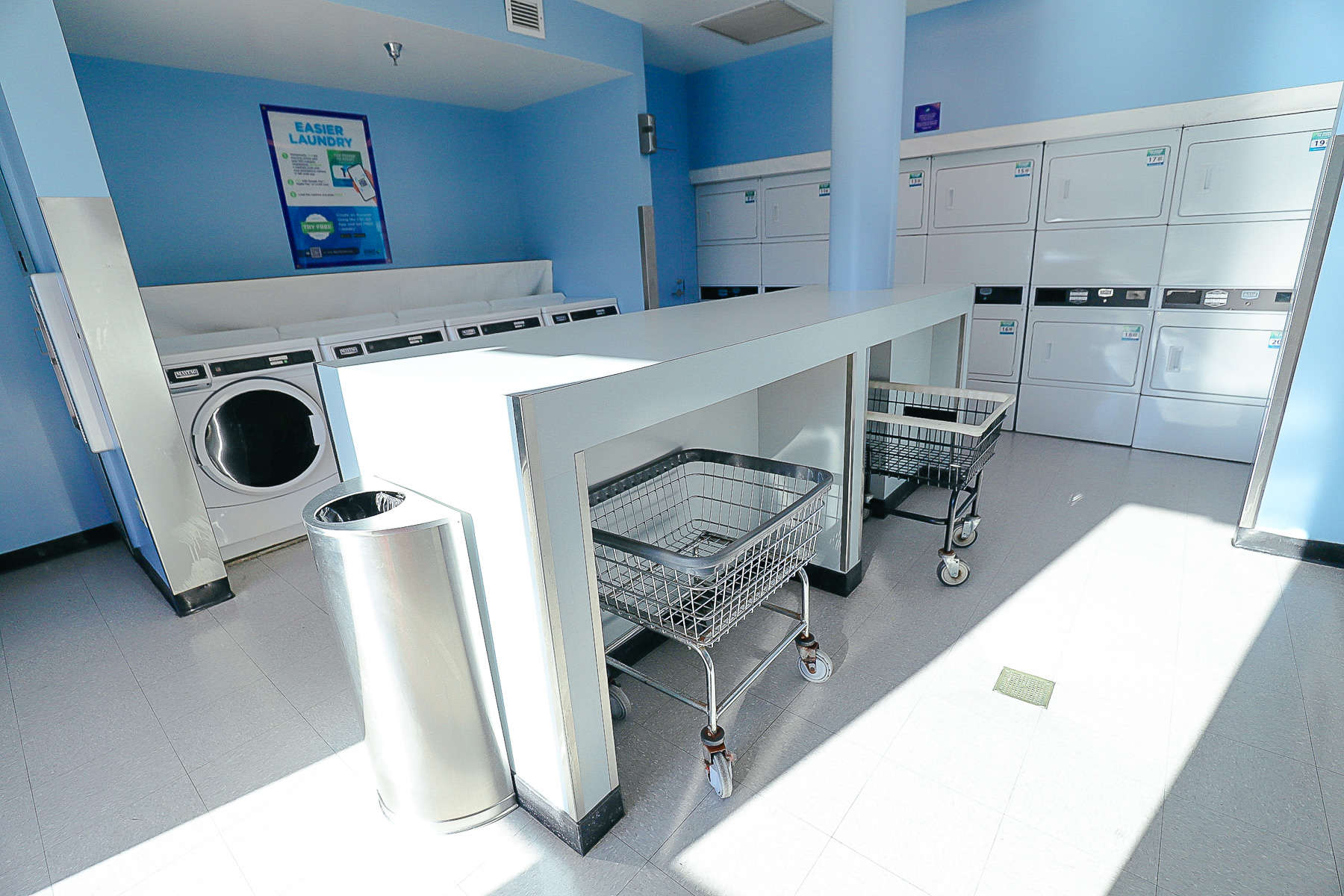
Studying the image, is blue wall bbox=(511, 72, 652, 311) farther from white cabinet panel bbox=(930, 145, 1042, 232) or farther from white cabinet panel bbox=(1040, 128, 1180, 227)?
white cabinet panel bbox=(1040, 128, 1180, 227)

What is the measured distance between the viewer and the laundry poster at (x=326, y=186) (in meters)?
3.92

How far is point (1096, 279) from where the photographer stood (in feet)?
13.3

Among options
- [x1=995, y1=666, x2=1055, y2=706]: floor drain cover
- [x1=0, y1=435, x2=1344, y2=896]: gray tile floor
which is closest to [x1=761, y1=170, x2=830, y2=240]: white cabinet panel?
[x1=0, y1=435, x2=1344, y2=896]: gray tile floor

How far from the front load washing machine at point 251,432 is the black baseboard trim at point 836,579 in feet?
7.57

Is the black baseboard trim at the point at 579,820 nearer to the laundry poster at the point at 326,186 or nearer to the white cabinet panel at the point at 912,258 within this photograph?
the laundry poster at the point at 326,186

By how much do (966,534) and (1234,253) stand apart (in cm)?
247

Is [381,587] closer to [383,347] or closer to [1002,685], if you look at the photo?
[1002,685]

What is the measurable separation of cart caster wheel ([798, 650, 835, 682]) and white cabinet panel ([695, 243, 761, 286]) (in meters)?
4.20

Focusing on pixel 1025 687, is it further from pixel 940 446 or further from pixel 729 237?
pixel 729 237

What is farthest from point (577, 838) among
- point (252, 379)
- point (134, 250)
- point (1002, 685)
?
point (134, 250)

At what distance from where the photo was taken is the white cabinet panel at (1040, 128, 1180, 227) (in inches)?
147

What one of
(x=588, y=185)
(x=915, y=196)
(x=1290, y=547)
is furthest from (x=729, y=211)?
(x=1290, y=547)

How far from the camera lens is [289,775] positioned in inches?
71.1

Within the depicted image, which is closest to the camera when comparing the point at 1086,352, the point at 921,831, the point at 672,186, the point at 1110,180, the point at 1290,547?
the point at 921,831
